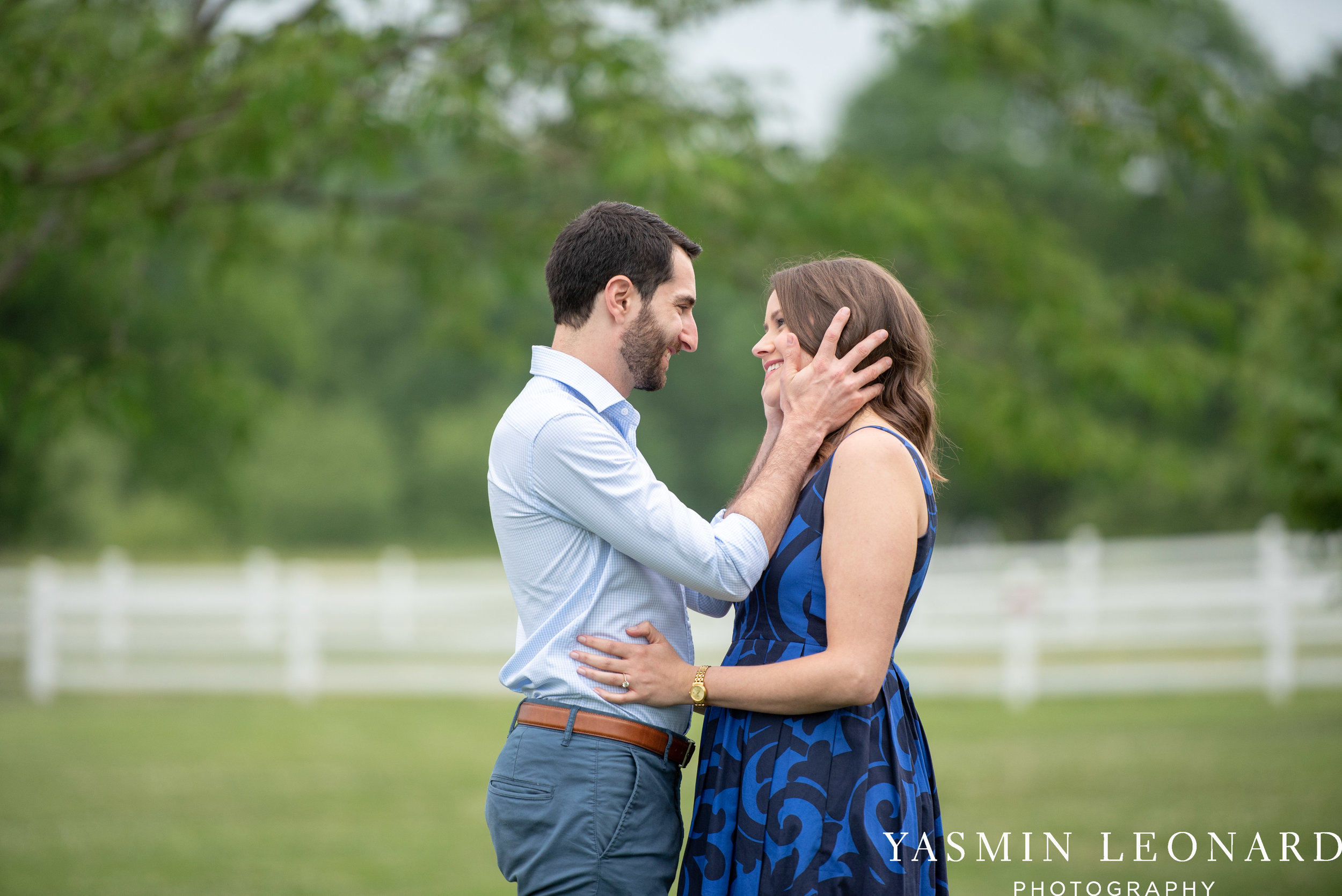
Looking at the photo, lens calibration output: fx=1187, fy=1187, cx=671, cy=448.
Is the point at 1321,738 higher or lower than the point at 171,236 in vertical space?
lower

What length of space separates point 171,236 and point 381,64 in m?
3.04

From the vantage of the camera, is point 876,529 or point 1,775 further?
point 1,775

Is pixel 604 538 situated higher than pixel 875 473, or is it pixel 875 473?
pixel 875 473

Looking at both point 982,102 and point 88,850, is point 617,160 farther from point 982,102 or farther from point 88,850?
point 982,102

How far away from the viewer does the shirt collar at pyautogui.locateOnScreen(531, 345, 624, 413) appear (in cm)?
266

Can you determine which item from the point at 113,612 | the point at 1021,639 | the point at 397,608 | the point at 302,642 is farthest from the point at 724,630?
the point at 113,612

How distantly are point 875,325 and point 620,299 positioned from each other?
58cm

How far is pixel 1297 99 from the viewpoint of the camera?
27.9 meters

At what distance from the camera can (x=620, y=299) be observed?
268 centimetres

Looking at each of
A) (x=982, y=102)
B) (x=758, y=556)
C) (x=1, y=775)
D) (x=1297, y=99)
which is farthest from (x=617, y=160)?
(x=982, y=102)

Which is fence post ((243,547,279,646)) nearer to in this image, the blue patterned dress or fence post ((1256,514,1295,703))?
fence post ((1256,514,1295,703))

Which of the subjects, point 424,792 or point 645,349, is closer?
point 645,349

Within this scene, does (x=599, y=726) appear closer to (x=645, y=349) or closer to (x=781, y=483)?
(x=781, y=483)

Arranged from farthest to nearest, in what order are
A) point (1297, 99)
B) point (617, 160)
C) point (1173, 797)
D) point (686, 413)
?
point (686, 413), point (1297, 99), point (1173, 797), point (617, 160)
